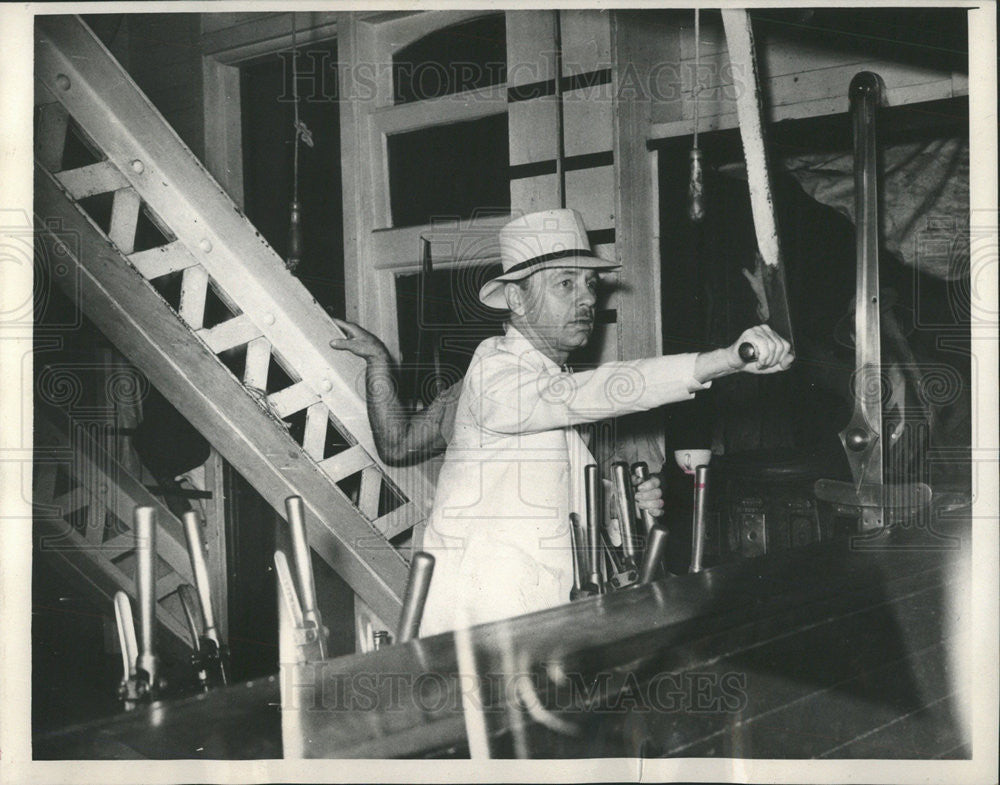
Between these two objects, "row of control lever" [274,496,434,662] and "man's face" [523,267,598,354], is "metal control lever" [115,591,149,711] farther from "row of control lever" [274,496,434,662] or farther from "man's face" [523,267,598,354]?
"man's face" [523,267,598,354]

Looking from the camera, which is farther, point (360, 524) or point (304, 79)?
point (304, 79)

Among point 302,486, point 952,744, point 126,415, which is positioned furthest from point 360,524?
point 952,744

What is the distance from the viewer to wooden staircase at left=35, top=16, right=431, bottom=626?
4.66 ft

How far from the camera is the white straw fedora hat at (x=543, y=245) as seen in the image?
153 cm

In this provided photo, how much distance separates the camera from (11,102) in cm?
126

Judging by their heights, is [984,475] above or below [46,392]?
below

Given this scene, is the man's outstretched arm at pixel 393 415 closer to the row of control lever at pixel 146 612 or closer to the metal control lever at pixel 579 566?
the metal control lever at pixel 579 566

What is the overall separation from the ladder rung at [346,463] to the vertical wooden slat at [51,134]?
727mm

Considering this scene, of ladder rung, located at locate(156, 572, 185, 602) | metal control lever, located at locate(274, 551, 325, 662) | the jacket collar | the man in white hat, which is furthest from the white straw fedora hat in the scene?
ladder rung, located at locate(156, 572, 185, 602)

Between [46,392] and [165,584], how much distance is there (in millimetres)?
854

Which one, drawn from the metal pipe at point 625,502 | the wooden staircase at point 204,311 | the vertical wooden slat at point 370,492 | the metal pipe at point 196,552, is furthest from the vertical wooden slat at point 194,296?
the metal pipe at point 625,502

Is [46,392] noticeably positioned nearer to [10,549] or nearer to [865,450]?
[10,549]

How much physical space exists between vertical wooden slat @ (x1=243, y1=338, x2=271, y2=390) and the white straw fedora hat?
475 mm

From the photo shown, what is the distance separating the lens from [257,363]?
1613 mm
